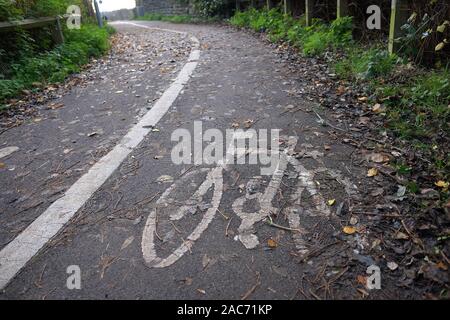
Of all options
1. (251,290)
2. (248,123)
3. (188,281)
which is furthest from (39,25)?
(251,290)

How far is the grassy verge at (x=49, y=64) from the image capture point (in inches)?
232

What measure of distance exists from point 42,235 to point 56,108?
10.6ft

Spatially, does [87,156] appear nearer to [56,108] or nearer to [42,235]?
[42,235]

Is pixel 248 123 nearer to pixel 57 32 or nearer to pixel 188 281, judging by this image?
pixel 188 281

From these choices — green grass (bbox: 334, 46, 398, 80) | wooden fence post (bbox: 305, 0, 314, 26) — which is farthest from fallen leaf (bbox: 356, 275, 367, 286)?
wooden fence post (bbox: 305, 0, 314, 26)

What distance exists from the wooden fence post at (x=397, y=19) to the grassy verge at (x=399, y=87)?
16cm

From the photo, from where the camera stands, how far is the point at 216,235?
2439mm

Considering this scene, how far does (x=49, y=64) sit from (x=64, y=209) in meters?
5.13

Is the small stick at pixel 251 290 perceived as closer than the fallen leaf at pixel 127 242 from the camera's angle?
Yes

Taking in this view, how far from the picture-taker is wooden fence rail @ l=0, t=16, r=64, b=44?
6.47 metres

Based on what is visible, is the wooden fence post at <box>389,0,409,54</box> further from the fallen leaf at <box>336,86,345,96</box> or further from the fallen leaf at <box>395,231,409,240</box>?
the fallen leaf at <box>395,231,409,240</box>

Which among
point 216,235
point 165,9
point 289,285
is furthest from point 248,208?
point 165,9

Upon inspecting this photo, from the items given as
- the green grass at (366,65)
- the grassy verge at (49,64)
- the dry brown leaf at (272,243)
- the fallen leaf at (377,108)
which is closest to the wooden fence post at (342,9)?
the green grass at (366,65)

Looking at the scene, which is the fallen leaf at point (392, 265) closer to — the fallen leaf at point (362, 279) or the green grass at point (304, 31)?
the fallen leaf at point (362, 279)
